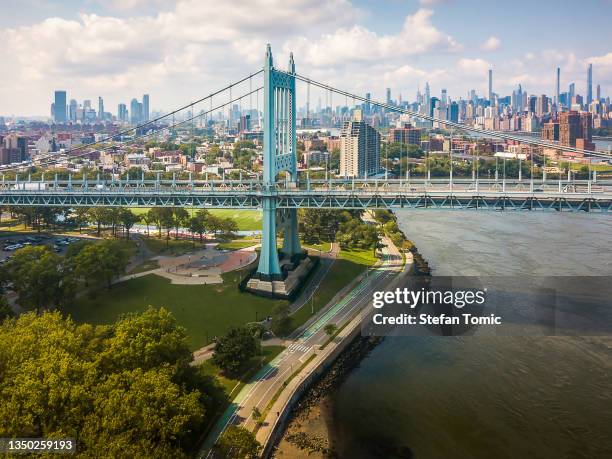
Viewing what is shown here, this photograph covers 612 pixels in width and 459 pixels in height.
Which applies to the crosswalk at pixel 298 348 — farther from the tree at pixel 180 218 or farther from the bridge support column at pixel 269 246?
the tree at pixel 180 218

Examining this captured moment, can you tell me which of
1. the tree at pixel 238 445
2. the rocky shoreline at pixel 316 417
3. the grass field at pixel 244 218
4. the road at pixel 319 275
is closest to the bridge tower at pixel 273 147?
the road at pixel 319 275

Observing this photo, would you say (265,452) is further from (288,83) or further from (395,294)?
(288,83)

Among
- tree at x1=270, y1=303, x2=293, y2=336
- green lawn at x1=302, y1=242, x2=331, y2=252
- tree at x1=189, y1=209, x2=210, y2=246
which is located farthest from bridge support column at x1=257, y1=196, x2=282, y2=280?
tree at x1=189, y1=209, x2=210, y2=246

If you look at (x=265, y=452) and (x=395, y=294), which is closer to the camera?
(x=265, y=452)

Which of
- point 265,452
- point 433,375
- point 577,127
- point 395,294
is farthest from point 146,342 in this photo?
point 577,127

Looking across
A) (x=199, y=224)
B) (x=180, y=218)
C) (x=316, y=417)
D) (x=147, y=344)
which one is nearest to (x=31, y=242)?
(x=180, y=218)

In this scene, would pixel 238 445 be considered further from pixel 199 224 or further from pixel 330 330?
pixel 199 224

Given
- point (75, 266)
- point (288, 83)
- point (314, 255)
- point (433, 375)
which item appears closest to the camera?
point (433, 375)
